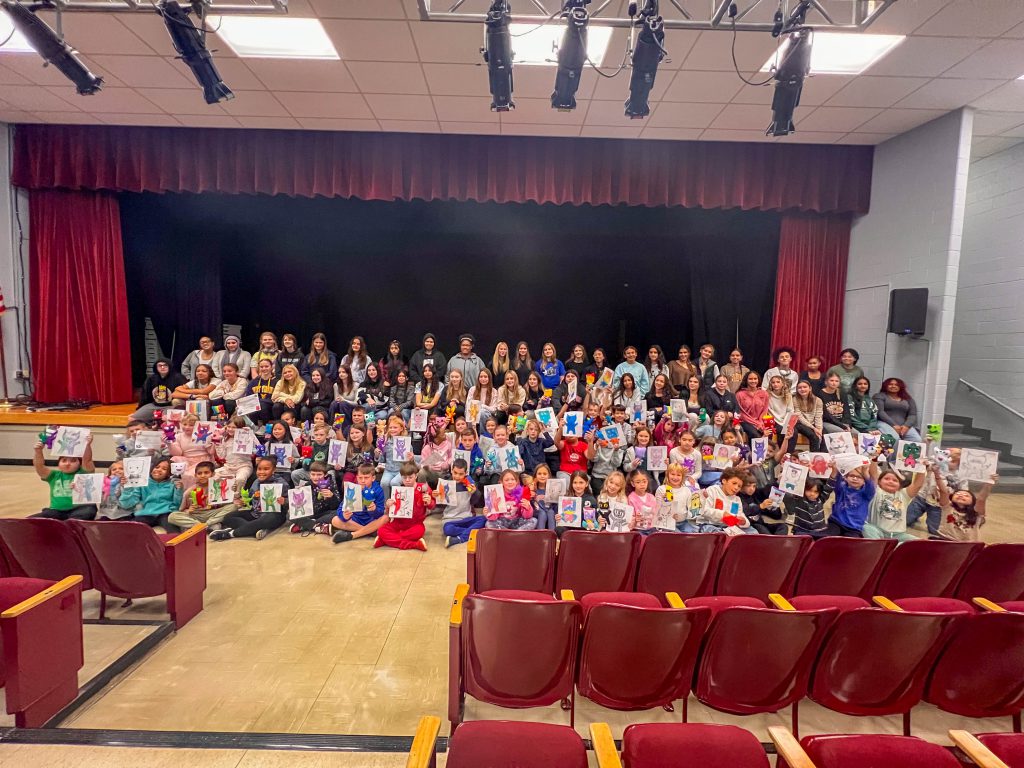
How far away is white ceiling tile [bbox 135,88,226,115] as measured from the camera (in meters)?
6.13

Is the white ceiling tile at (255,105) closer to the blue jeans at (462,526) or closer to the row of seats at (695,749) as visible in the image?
the blue jeans at (462,526)

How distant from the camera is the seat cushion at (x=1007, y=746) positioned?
5.55ft

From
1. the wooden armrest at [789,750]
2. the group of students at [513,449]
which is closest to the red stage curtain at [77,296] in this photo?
the group of students at [513,449]

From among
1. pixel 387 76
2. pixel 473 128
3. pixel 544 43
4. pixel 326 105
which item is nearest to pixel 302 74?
pixel 326 105

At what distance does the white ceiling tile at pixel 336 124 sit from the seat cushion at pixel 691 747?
7397mm

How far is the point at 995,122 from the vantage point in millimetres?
6633

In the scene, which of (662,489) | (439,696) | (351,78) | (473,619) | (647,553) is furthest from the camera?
(351,78)

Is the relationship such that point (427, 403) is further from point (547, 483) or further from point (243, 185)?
→ point (243, 185)

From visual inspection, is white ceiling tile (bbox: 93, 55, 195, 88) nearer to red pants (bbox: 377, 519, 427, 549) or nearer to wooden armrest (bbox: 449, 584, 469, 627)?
red pants (bbox: 377, 519, 427, 549)

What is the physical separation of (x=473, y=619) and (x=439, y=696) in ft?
2.71

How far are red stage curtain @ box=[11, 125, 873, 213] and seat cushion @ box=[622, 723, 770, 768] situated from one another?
Answer: 6.90 m

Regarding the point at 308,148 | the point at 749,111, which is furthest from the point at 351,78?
the point at 749,111

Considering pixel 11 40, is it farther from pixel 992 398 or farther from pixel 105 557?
pixel 992 398

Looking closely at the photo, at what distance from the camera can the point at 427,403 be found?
257 inches
